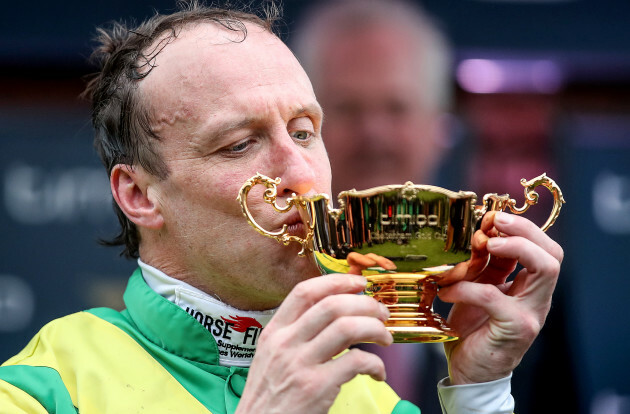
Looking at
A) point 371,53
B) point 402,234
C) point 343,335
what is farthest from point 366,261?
point 371,53

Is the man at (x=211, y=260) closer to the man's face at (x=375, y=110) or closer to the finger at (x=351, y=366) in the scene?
the finger at (x=351, y=366)

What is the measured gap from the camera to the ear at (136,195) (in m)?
3.11

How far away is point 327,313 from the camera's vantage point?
2254 millimetres

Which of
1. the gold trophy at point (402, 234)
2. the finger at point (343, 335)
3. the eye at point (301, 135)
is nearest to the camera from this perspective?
the finger at point (343, 335)

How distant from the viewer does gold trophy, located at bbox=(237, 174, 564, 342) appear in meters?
2.34

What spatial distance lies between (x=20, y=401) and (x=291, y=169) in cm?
101

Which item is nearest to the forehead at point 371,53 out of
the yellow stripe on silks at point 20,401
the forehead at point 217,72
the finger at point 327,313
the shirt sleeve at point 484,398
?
the forehead at point 217,72

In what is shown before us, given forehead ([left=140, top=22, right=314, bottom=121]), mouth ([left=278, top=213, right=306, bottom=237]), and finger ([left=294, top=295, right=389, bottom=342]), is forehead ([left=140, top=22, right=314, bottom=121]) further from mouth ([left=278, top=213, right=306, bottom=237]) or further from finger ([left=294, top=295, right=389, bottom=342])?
finger ([left=294, top=295, right=389, bottom=342])

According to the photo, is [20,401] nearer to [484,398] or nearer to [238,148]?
[238,148]

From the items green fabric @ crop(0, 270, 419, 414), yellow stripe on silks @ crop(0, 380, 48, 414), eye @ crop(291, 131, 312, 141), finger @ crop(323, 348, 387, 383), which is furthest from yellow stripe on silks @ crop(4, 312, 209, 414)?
eye @ crop(291, 131, 312, 141)

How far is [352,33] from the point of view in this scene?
5.47m

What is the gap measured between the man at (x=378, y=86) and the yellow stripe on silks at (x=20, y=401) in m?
2.63

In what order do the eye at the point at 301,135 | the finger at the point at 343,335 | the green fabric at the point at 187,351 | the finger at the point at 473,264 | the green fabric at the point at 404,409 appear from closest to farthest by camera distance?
the finger at the point at 343,335
the finger at the point at 473,264
the green fabric at the point at 187,351
the eye at the point at 301,135
the green fabric at the point at 404,409

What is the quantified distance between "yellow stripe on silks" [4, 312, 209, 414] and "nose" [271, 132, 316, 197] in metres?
0.68
